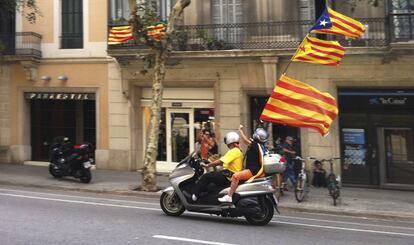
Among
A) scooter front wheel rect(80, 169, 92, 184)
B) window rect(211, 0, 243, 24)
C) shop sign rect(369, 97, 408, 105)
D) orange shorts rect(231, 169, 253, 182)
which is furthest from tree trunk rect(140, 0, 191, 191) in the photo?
shop sign rect(369, 97, 408, 105)

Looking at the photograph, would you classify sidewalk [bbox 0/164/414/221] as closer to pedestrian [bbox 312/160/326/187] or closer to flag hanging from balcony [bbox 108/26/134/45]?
pedestrian [bbox 312/160/326/187]

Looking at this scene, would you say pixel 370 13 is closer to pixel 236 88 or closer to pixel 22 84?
pixel 236 88

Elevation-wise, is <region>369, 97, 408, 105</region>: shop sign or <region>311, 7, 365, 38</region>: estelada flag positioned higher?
<region>311, 7, 365, 38</region>: estelada flag

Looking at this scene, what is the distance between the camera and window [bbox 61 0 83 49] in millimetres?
18422

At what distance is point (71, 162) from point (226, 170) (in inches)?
285

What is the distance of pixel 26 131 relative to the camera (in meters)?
19.1

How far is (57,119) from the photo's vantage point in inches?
770

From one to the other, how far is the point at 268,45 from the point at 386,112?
441cm

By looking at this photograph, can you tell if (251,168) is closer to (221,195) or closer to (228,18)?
(221,195)

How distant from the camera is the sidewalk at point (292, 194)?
447 inches

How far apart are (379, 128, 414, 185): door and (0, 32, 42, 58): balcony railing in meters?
13.3

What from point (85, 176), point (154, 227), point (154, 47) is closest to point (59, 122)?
point (85, 176)

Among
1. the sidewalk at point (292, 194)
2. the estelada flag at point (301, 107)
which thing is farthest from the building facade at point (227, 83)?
the estelada flag at point (301, 107)

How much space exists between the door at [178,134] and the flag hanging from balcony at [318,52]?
6.04 metres
